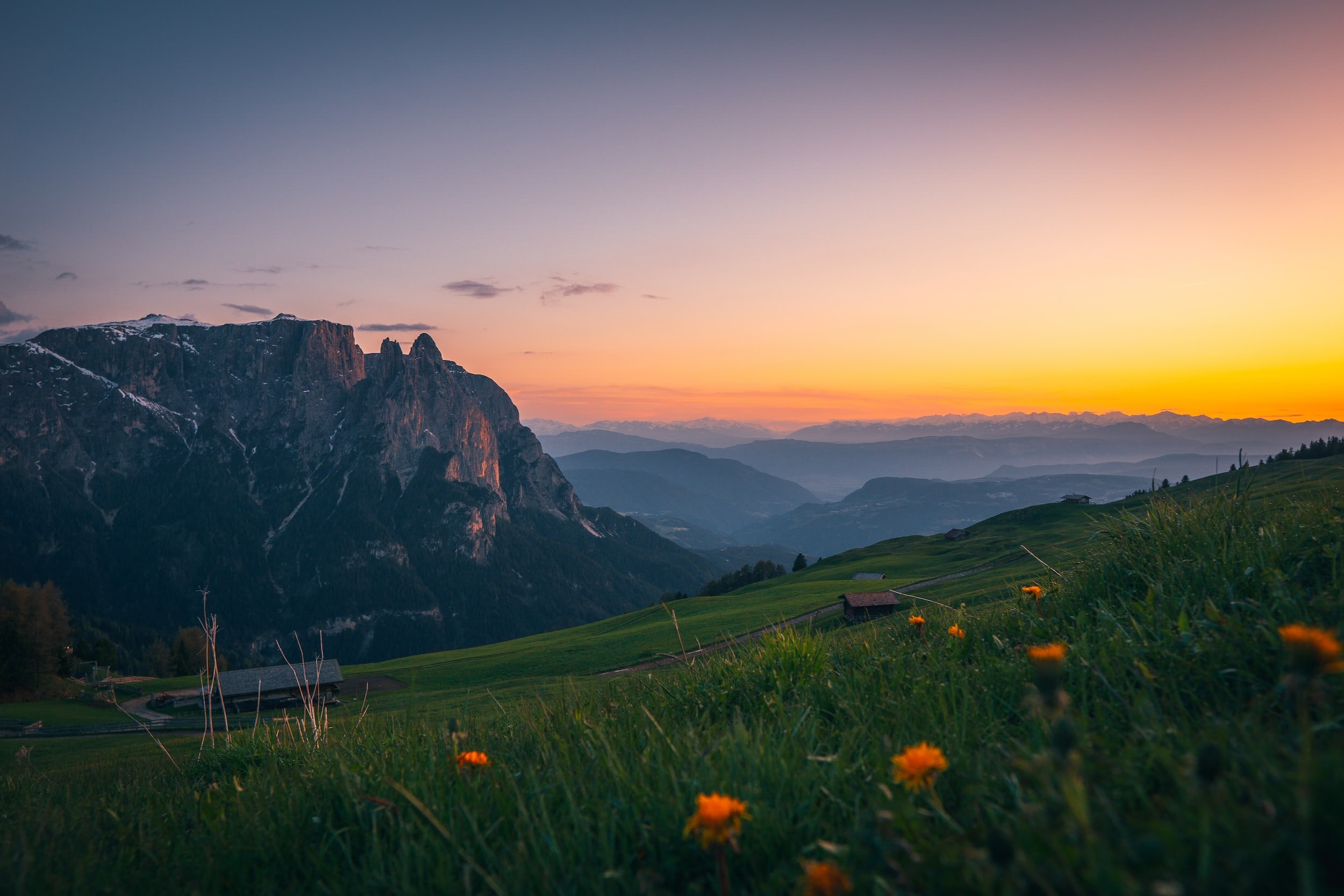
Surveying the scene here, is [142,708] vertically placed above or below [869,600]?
below

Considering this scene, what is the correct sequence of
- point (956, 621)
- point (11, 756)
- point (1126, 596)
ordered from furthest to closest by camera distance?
1. point (11, 756)
2. point (956, 621)
3. point (1126, 596)

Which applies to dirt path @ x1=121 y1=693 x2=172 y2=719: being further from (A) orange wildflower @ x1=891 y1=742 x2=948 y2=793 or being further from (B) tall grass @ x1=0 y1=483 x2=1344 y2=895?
(A) orange wildflower @ x1=891 y1=742 x2=948 y2=793

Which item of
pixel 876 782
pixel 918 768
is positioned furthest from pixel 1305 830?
pixel 876 782

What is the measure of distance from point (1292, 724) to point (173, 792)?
21.8ft

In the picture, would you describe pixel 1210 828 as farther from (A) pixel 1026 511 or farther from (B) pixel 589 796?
(A) pixel 1026 511

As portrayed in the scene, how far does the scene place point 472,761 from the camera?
3166 mm

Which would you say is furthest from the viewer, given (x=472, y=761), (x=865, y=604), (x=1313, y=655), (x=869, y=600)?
(x=869, y=600)

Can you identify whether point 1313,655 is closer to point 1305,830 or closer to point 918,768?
point 1305,830

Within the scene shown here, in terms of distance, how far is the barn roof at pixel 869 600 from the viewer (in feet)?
121

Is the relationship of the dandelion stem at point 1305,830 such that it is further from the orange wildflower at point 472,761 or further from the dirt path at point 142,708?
the dirt path at point 142,708

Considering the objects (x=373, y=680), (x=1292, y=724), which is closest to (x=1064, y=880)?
(x=1292, y=724)

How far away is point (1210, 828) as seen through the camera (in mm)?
1745

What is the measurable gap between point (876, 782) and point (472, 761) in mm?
1857

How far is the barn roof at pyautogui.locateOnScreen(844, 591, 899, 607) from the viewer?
36.8 meters
